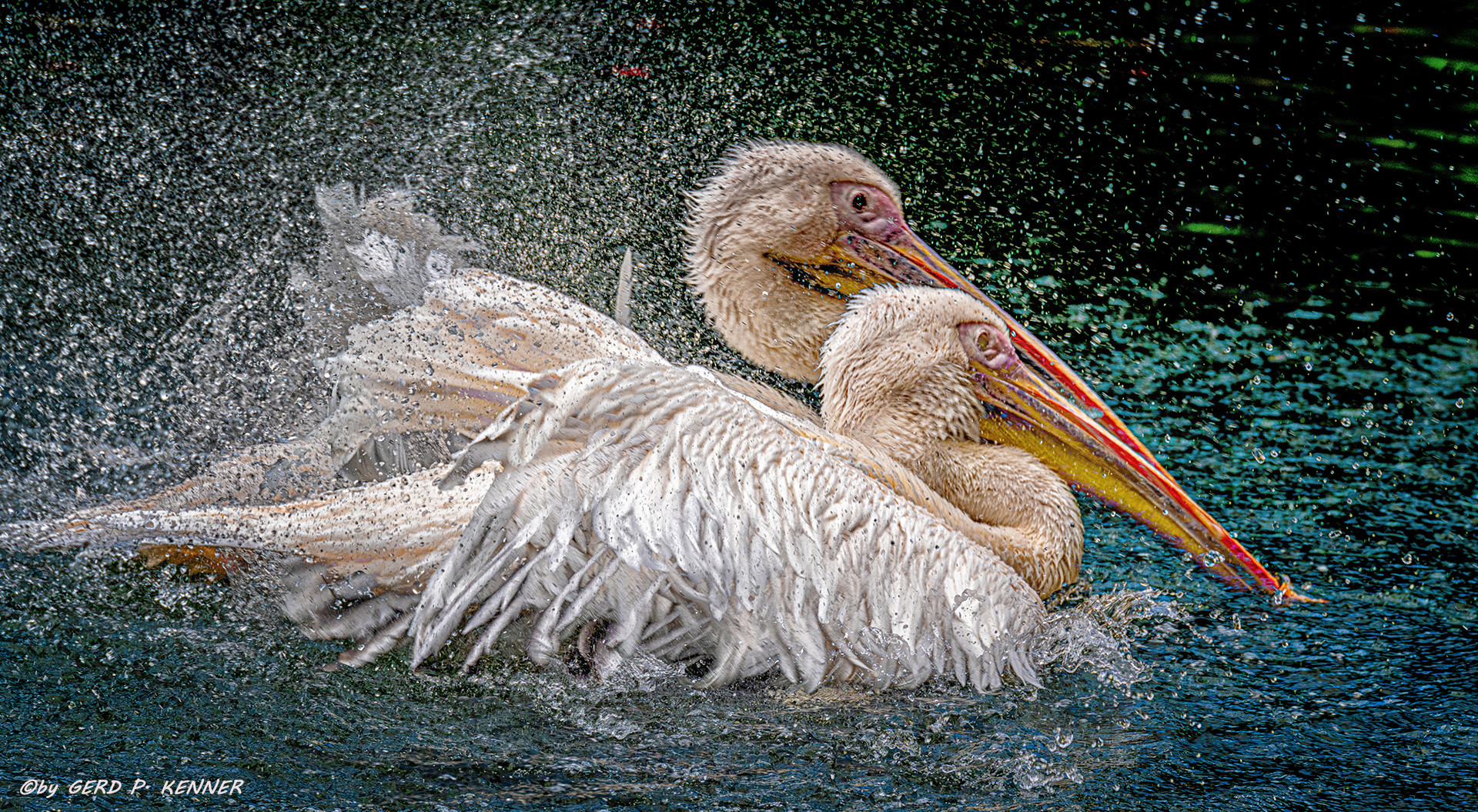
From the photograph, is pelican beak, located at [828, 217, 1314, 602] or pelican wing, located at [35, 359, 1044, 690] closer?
pelican wing, located at [35, 359, 1044, 690]

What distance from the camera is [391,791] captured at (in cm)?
202

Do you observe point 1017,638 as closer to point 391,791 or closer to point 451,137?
point 391,791

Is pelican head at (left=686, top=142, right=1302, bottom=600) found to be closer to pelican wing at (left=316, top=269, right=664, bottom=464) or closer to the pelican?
the pelican

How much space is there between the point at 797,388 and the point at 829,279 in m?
0.71

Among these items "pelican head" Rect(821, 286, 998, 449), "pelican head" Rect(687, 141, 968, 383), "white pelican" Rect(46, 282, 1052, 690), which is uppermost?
"pelican head" Rect(687, 141, 968, 383)

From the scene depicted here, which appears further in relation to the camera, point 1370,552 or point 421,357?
point 1370,552

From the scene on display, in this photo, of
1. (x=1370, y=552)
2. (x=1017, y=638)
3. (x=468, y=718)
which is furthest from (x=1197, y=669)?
(x=468, y=718)

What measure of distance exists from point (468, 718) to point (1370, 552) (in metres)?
1.96

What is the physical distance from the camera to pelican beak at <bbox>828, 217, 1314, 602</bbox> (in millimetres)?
2721

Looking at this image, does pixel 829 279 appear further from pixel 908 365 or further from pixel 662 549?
pixel 662 549

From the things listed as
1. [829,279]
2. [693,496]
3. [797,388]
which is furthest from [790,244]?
[693,496]

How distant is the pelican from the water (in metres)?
0.12

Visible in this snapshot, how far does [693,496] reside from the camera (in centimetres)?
217

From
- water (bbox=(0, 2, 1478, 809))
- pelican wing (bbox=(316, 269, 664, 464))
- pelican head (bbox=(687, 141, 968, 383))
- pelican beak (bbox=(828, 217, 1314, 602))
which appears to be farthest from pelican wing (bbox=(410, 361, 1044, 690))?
pelican head (bbox=(687, 141, 968, 383))
